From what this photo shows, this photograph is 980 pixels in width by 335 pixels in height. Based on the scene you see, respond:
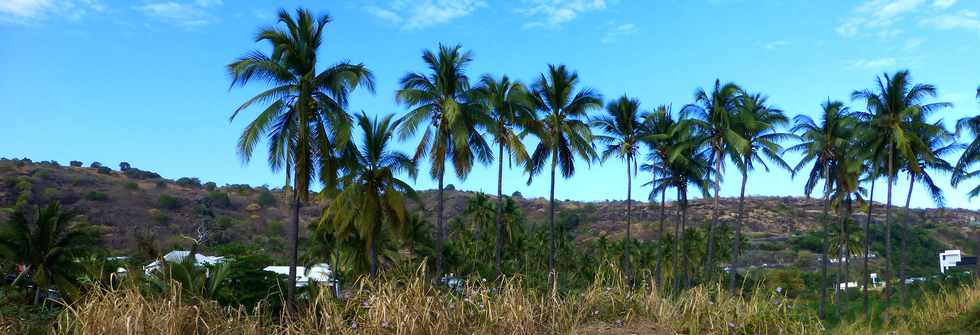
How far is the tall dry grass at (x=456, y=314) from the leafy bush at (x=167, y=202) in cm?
7852

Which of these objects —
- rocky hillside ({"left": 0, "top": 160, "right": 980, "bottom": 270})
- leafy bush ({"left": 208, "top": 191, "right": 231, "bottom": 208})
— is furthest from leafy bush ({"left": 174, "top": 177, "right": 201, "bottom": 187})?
leafy bush ({"left": 208, "top": 191, "right": 231, "bottom": 208})

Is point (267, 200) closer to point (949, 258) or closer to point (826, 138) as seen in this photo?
point (826, 138)

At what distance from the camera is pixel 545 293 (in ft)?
37.4

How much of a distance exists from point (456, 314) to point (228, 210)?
87070 millimetres

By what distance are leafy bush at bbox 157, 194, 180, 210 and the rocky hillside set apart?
13 cm

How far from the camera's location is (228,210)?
90875 mm

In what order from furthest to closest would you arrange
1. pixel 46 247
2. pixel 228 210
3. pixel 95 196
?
1. pixel 228 210
2. pixel 95 196
3. pixel 46 247

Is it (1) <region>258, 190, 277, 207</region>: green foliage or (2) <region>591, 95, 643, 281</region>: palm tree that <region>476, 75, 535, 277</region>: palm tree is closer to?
(2) <region>591, 95, 643, 281</region>: palm tree

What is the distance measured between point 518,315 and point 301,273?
42.9m

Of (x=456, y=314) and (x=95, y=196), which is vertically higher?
(x=95, y=196)

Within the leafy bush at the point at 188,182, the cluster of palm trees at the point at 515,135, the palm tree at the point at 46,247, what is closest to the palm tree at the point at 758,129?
the cluster of palm trees at the point at 515,135

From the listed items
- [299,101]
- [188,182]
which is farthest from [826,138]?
[188,182]

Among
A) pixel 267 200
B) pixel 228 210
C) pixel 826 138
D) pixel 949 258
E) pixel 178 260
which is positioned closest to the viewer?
pixel 178 260

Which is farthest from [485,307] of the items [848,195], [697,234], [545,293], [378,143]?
[697,234]
